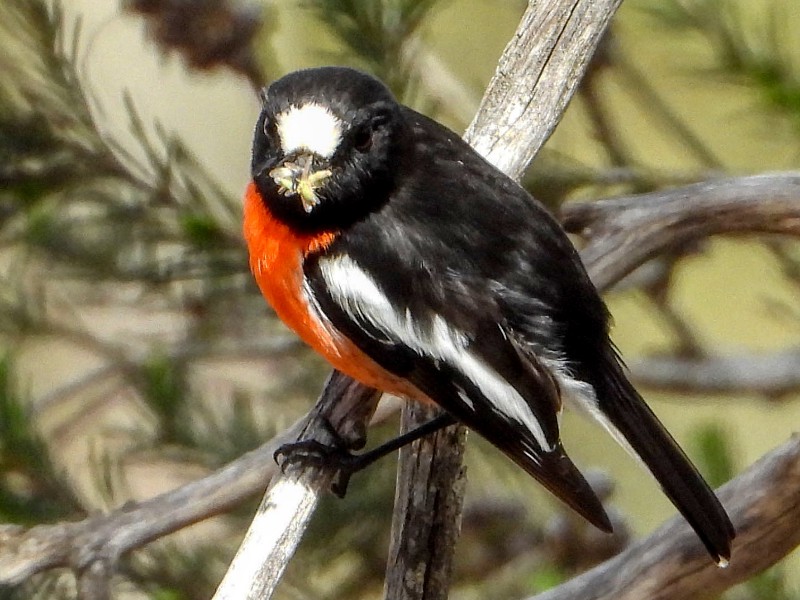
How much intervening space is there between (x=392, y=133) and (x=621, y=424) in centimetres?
41

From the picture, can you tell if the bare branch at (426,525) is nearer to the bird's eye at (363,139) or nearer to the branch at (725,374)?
the bird's eye at (363,139)

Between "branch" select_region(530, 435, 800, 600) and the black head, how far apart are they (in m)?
0.46

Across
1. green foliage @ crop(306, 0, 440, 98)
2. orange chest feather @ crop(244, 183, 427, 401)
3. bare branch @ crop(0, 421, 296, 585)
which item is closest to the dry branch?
bare branch @ crop(0, 421, 296, 585)

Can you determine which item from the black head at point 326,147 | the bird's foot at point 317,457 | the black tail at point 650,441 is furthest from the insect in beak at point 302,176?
the black tail at point 650,441

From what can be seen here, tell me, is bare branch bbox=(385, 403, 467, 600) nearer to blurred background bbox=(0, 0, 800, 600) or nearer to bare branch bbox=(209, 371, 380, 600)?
bare branch bbox=(209, 371, 380, 600)

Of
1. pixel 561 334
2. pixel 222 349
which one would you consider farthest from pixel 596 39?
pixel 222 349

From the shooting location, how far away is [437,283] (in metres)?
1.12

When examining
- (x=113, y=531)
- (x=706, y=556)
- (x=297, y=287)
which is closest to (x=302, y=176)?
(x=297, y=287)

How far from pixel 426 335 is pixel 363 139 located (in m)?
0.22

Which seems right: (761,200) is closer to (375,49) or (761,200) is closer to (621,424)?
(621,424)

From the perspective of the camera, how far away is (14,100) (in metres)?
1.62

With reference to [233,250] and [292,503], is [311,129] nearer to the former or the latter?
[292,503]

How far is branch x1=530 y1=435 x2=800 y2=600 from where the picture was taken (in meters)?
1.12

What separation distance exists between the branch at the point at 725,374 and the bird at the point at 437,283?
2.12 ft
